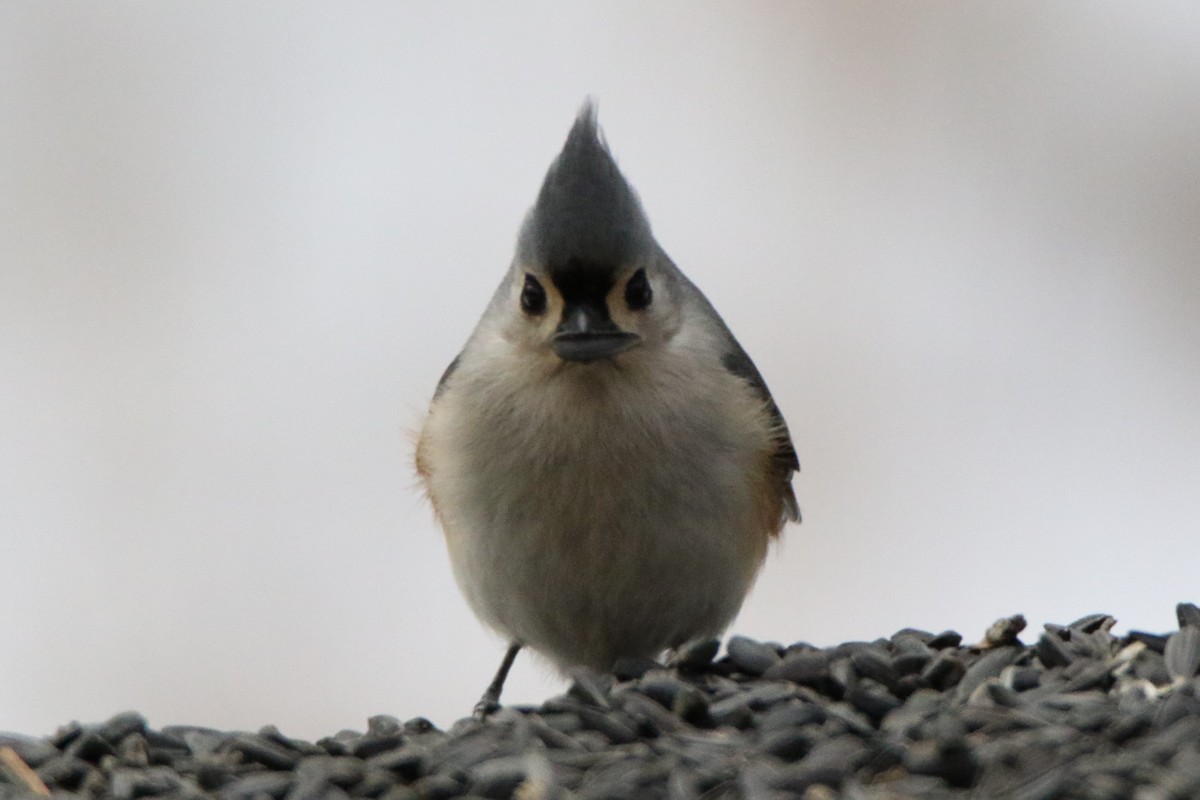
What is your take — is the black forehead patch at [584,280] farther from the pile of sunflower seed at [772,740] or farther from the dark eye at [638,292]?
the pile of sunflower seed at [772,740]

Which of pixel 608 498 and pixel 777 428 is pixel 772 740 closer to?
pixel 608 498

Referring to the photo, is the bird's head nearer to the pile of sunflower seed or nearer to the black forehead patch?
the black forehead patch

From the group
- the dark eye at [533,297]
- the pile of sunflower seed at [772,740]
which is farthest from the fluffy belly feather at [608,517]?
the pile of sunflower seed at [772,740]

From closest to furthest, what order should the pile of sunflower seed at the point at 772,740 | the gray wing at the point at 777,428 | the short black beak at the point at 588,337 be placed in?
the pile of sunflower seed at the point at 772,740, the short black beak at the point at 588,337, the gray wing at the point at 777,428

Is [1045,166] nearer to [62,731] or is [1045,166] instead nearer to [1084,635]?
[1084,635]

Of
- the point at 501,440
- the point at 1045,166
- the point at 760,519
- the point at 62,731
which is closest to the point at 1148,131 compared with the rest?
the point at 1045,166

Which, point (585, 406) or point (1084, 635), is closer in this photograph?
point (1084, 635)
